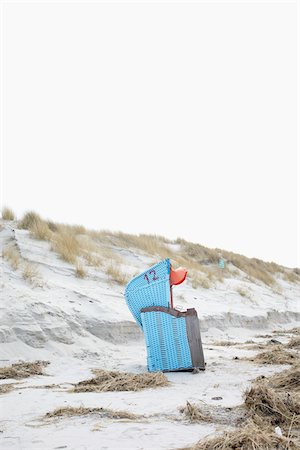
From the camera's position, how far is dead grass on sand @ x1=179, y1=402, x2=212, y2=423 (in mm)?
3299

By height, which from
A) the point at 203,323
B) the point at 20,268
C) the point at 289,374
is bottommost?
→ the point at 203,323

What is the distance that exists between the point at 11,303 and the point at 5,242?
404cm

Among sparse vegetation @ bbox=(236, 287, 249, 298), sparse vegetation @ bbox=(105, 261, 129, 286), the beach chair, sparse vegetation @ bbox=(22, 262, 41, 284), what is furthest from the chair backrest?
sparse vegetation @ bbox=(236, 287, 249, 298)

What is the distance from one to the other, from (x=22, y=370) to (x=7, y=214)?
959 centimetres

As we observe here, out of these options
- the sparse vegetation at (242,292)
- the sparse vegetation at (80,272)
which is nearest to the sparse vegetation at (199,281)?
the sparse vegetation at (242,292)

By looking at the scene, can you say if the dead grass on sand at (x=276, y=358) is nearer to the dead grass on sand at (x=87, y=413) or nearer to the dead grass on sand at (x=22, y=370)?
the dead grass on sand at (x=22, y=370)

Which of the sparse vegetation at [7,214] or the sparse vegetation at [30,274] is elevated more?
the sparse vegetation at [7,214]

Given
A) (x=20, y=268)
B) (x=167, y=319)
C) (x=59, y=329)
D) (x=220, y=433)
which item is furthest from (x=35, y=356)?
(x=220, y=433)

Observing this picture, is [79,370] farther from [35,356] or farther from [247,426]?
[247,426]

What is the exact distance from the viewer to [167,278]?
6164 mm

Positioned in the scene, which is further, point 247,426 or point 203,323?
point 203,323

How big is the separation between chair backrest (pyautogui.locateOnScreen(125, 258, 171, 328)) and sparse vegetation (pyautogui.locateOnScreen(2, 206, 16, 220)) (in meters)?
9.11

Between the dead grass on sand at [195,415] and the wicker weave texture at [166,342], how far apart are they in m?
2.47

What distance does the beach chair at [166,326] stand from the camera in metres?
6.00
